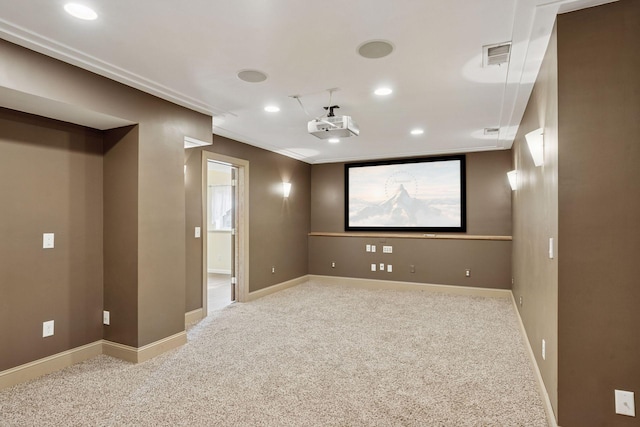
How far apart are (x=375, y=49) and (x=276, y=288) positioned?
4660 millimetres

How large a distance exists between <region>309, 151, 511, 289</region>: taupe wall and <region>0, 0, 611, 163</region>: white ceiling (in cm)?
212

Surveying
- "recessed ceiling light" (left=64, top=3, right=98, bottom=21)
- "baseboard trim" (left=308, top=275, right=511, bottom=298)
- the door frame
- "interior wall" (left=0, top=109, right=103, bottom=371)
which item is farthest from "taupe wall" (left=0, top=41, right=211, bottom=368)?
"baseboard trim" (left=308, top=275, right=511, bottom=298)

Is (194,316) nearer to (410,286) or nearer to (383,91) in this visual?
(383,91)

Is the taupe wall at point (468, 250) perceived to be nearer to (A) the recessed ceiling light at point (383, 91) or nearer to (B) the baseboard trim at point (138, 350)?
(A) the recessed ceiling light at point (383, 91)

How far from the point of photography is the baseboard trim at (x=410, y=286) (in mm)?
6043


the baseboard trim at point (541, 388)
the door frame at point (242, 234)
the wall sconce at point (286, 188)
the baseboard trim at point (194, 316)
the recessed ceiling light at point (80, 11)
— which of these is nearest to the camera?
the recessed ceiling light at point (80, 11)

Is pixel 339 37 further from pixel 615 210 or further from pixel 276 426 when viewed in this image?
pixel 276 426

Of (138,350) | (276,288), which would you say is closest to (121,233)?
(138,350)

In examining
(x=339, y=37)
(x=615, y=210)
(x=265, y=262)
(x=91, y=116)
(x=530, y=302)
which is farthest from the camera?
(x=265, y=262)

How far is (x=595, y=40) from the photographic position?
1970 mm

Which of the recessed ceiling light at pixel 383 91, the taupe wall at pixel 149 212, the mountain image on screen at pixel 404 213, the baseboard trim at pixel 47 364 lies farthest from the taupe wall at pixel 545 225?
the baseboard trim at pixel 47 364

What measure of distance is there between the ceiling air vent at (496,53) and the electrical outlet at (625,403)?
223 cm

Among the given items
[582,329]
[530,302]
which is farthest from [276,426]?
[530,302]

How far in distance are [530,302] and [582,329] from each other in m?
1.47
